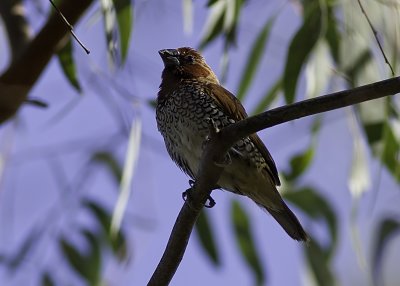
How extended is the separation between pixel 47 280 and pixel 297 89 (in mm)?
1886

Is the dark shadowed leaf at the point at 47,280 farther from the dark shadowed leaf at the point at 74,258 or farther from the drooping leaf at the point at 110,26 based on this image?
the drooping leaf at the point at 110,26

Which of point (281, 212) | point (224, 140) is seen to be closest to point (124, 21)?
point (281, 212)

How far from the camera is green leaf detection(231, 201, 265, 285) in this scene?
503 cm

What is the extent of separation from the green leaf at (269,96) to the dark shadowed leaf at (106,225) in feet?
3.61

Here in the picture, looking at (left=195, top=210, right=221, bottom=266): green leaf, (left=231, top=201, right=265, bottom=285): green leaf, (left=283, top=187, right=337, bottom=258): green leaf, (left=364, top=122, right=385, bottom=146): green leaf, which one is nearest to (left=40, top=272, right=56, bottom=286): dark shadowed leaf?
(left=195, top=210, right=221, bottom=266): green leaf

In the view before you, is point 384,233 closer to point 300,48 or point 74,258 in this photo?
point 300,48

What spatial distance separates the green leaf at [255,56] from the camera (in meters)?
4.75

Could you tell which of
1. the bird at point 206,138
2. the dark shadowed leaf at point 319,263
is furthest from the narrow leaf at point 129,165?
the dark shadowed leaf at point 319,263

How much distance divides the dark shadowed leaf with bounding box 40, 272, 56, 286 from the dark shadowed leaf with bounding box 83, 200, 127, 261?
1.25ft

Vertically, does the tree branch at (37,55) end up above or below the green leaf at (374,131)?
below

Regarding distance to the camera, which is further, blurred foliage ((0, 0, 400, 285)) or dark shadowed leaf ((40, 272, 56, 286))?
dark shadowed leaf ((40, 272, 56, 286))

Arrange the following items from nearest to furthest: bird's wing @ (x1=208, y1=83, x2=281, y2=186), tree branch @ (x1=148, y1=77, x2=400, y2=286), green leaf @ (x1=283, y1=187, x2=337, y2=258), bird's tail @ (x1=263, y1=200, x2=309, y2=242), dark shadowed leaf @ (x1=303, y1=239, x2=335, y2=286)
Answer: tree branch @ (x1=148, y1=77, x2=400, y2=286), bird's wing @ (x1=208, y1=83, x2=281, y2=186), bird's tail @ (x1=263, y1=200, x2=309, y2=242), dark shadowed leaf @ (x1=303, y1=239, x2=335, y2=286), green leaf @ (x1=283, y1=187, x2=337, y2=258)

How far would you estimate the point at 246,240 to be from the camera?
17.1 ft

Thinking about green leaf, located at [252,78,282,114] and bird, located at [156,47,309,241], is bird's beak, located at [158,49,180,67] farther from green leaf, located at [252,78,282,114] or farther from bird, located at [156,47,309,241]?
green leaf, located at [252,78,282,114]
